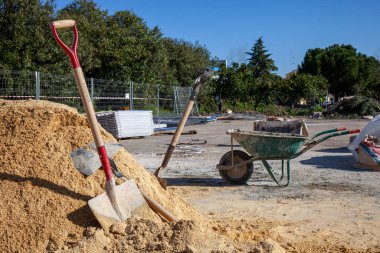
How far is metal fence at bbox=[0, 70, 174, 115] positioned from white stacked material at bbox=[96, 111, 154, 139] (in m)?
0.88

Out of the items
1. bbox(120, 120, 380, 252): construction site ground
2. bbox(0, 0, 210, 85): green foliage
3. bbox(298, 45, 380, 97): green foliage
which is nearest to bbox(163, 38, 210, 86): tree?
bbox(0, 0, 210, 85): green foliage

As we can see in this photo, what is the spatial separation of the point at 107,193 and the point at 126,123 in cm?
1196

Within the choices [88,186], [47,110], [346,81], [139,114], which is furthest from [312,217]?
[346,81]

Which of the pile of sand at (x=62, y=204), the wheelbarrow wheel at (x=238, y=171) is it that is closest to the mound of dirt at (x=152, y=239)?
the pile of sand at (x=62, y=204)

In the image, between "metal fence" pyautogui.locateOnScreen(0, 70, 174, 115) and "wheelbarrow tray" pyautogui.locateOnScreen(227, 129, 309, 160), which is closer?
"wheelbarrow tray" pyautogui.locateOnScreen(227, 129, 309, 160)

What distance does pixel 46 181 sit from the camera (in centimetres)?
380

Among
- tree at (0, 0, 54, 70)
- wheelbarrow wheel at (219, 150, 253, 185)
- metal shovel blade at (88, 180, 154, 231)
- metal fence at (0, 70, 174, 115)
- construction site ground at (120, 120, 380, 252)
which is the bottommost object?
construction site ground at (120, 120, 380, 252)

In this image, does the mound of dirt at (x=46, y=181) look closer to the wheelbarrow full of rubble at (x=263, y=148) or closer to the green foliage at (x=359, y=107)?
the wheelbarrow full of rubble at (x=263, y=148)

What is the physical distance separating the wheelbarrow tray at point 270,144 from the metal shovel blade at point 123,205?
3.30 m

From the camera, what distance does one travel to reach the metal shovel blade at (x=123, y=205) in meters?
3.59

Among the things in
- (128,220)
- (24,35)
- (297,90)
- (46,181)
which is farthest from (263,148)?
(297,90)

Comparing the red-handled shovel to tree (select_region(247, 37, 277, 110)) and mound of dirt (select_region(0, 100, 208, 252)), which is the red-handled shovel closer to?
mound of dirt (select_region(0, 100, 208, 252))

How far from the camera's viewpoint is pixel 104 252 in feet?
10.9

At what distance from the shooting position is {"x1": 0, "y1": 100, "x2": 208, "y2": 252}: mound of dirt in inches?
138
